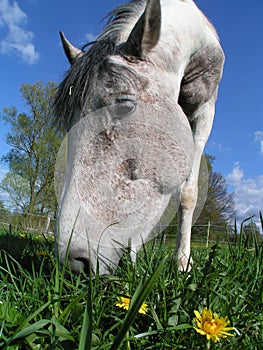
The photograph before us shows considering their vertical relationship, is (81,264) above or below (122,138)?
below

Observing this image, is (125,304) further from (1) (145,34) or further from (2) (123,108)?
(1) (145,34)

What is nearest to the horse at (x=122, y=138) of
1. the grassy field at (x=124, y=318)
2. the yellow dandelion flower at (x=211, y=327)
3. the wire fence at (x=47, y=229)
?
the wire fence at (x=47, y=229)

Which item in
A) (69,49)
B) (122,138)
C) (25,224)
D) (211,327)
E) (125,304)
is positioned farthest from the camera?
(25,224)

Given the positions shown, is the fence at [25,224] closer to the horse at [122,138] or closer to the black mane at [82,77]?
the horse at [122,138]

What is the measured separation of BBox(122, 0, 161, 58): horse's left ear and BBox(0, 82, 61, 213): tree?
17.8 metres

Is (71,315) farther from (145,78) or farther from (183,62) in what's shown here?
(183,62)

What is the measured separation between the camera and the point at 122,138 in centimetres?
242

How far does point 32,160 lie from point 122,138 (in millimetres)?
22353

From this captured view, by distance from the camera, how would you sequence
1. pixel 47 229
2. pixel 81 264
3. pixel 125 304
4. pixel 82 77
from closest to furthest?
pixel 125 304 → pixel 81 264 → pixel 82 77 → pixel 47 229

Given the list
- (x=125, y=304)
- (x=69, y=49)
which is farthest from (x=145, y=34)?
(x=125, y=304)

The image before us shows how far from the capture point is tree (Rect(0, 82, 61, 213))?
21172 millimetres

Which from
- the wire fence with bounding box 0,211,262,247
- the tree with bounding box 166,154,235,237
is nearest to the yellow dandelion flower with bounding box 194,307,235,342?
the wire fence with bounding box 0,211,262,247

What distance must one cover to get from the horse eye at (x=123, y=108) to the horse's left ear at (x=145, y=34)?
499 millimetres

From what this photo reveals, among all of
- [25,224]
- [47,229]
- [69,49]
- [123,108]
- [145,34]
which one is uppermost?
[69,49]
